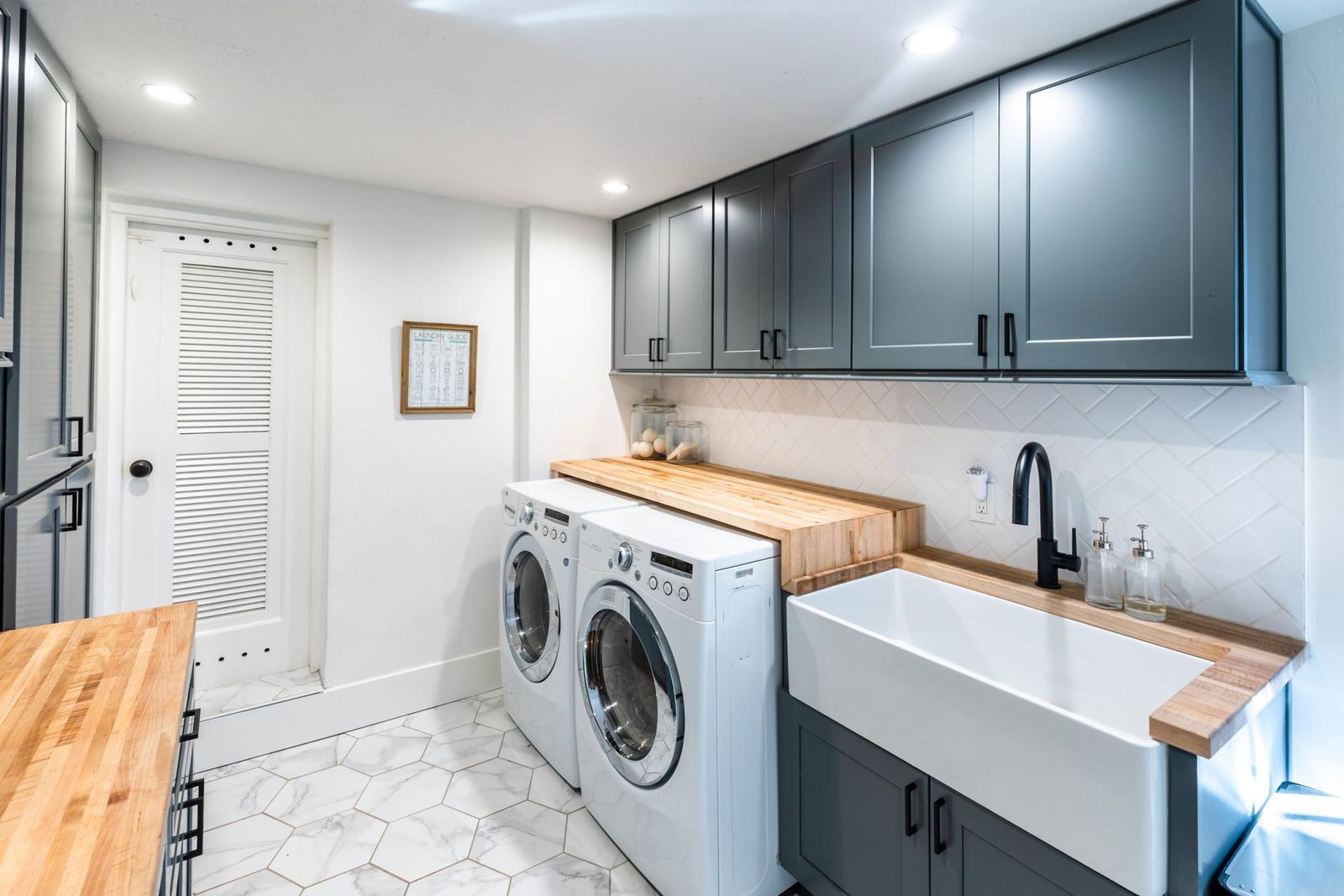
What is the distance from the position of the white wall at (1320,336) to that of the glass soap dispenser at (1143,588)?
0.89ft

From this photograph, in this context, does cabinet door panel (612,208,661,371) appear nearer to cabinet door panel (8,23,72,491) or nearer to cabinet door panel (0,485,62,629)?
cabinet door panel (8,23,72,491)

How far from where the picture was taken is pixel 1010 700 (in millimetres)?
1261

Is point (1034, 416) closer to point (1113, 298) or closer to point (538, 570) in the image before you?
point (1113, 298)

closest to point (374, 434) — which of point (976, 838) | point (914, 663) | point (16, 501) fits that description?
point (16, 501)

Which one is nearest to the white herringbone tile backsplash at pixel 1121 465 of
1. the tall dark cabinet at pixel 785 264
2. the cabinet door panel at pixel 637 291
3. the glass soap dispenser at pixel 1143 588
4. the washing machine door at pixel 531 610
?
the glass soap dispenser at pixel 1143 588

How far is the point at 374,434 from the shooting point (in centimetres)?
283

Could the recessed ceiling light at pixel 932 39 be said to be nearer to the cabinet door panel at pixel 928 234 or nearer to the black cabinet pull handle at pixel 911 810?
the cabinet door panel at pixel 928 234

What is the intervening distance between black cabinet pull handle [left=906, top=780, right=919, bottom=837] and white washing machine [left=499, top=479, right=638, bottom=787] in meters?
1.16

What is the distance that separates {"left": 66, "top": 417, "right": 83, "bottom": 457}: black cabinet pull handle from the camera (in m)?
1.89

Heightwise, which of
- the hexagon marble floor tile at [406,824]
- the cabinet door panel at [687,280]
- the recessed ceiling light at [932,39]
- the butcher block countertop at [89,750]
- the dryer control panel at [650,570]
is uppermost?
the recessed ceiling light at [932,39]

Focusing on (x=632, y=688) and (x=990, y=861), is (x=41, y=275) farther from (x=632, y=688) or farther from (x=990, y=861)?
(x=990, y=861)

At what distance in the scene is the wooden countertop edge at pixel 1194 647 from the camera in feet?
3.65

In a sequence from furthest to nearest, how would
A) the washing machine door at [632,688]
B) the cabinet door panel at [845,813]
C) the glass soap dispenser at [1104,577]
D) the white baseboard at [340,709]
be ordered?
the white baseboard at [340,709] < the washing machine door at [632,688] < the glass soap dispenser at [1104,577] < the cabinet door panel at [845,813]

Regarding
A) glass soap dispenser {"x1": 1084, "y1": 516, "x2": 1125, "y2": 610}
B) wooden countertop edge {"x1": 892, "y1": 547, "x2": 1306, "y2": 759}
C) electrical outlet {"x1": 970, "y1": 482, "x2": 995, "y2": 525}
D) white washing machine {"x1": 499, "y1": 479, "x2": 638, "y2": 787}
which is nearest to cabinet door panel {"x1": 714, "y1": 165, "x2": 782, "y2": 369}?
white washing machine {"x1": 499, "y1": 479, "x2": 638, "y2": 787}
